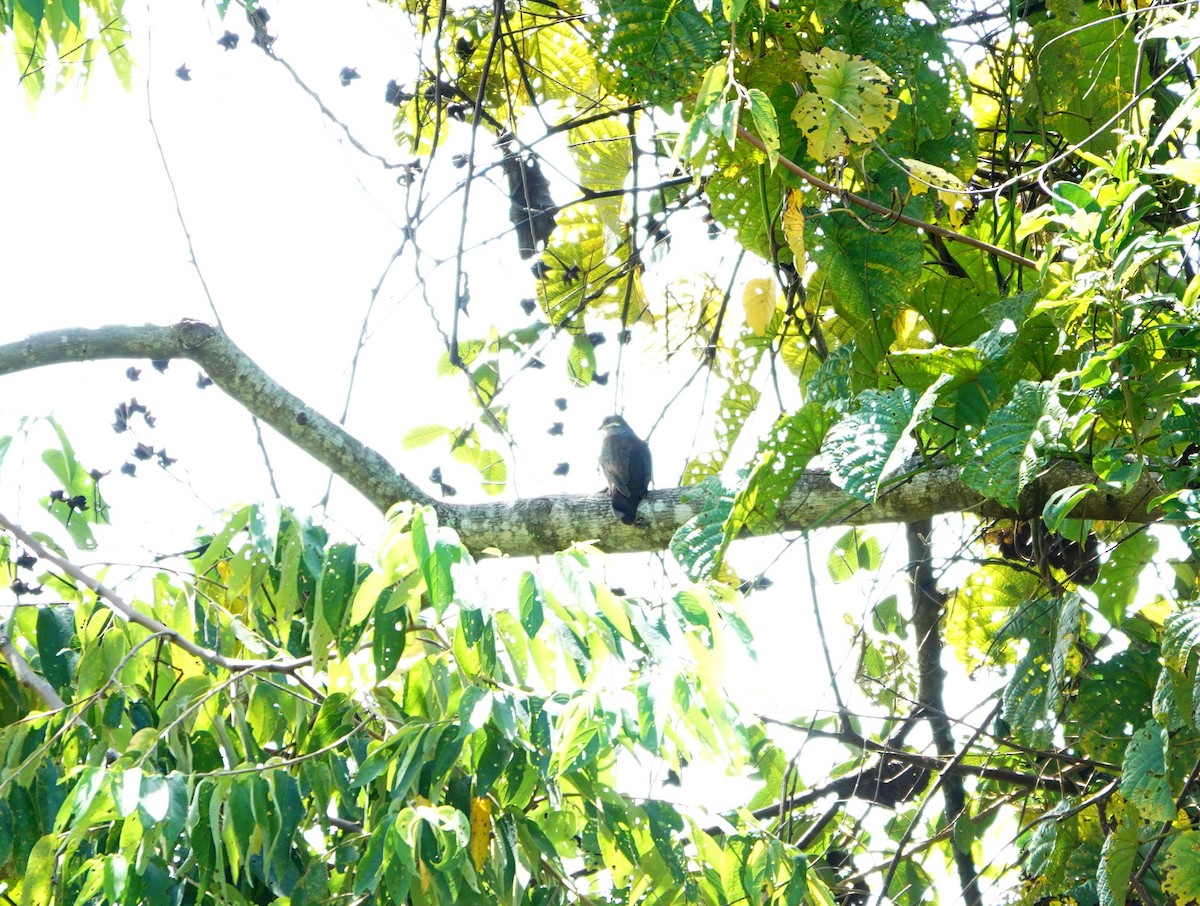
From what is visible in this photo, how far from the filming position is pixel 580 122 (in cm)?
363

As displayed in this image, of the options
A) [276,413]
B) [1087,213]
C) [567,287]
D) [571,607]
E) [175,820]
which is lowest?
[175,820]

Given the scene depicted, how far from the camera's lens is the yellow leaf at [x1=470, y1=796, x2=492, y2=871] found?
1962 mm

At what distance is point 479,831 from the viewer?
1.97 metres

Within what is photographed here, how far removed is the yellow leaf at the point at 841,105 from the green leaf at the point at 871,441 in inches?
24.7

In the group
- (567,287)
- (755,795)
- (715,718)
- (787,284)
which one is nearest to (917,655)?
(755,795)

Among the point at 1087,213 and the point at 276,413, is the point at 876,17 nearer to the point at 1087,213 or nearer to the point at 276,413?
the point at 1087,213

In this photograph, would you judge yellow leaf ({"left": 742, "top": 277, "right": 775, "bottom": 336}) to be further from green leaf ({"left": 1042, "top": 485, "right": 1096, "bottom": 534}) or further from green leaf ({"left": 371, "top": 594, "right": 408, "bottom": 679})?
green leaf ({"left": 371, "top": 594, "right": 408, "bottom": 679})

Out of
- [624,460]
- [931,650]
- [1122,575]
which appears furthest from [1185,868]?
[624,460]

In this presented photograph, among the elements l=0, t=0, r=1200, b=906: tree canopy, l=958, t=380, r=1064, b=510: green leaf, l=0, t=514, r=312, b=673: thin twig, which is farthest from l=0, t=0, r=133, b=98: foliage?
l=958, t=380, r=1064, b=510: green leaf

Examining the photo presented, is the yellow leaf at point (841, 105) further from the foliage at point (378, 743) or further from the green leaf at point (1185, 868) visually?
the green leaf at point (1185, 868)

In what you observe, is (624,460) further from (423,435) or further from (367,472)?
(367,472)

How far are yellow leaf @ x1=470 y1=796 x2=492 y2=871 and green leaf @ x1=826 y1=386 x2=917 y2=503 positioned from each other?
87 centimetres

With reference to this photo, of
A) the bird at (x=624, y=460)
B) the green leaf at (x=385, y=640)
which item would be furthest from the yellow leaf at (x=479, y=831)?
the bird at (x=624, y=460)

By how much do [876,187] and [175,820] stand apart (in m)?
2.12
